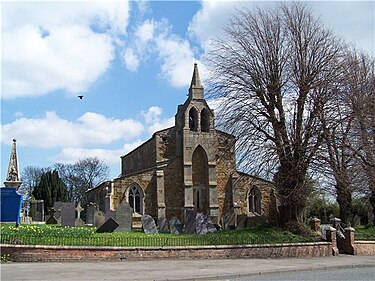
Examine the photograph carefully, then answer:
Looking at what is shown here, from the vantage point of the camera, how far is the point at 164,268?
15906mm

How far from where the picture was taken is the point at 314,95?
23.8 m

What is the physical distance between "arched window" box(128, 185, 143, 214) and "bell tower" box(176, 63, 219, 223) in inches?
164

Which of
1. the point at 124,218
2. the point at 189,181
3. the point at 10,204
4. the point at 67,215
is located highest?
the point at 189,181

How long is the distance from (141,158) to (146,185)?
10.5m

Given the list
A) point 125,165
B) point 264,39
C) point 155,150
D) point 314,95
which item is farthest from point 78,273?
point 125,165

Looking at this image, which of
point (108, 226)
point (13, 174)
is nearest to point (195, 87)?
point (13, 174)

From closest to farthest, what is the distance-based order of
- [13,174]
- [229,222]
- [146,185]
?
[229,222] → [13,174] → [146,185]

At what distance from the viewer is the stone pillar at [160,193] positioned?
38.8m

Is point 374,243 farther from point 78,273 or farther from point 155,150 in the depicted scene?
point 155,150

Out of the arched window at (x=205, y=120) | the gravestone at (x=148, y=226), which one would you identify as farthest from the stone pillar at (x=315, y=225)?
the arched window at (x=205, y=120)

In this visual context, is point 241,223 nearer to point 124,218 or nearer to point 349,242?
point 349,242

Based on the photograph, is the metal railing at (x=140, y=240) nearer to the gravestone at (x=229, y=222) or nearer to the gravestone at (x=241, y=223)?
the gravestone at (x=241, y=223)

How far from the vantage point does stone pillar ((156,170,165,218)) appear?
38750mm

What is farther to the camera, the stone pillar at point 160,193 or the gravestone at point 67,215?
the stone pillar at point 160,193
